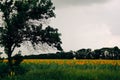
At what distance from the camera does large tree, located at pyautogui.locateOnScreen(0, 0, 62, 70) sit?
28547mm

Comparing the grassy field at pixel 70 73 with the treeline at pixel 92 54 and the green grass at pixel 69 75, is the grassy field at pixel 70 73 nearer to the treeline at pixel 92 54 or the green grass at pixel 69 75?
the green grass at pixel 69 75

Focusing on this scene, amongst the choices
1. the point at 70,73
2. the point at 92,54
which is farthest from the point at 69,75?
the point at 92,54

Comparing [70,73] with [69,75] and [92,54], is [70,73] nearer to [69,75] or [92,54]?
[69,75]

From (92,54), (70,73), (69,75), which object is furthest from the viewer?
(92,54)

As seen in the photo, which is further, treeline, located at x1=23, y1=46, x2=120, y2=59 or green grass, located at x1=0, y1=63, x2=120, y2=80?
treeline, located at x1=23, y1=46, x2=120, y2=59

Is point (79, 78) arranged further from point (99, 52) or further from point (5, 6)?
point (99, 52)

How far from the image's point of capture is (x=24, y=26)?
96.1ft

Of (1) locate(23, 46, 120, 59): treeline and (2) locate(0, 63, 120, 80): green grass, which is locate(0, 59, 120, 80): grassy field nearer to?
(2) locate(0, 63, 120, 80): green grass

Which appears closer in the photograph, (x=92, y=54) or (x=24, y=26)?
(x=24, y=26)

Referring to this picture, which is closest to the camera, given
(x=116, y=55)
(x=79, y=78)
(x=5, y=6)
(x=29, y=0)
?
(x=79, y=78)

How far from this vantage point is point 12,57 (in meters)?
26.7

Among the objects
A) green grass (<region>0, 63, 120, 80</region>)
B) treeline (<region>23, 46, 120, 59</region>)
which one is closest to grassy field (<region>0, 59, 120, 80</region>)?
green grass (<region>0, 63, 120, 80</region>)

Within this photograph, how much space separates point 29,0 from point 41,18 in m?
1.70

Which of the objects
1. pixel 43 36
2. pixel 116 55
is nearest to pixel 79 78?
pixel 43 36
